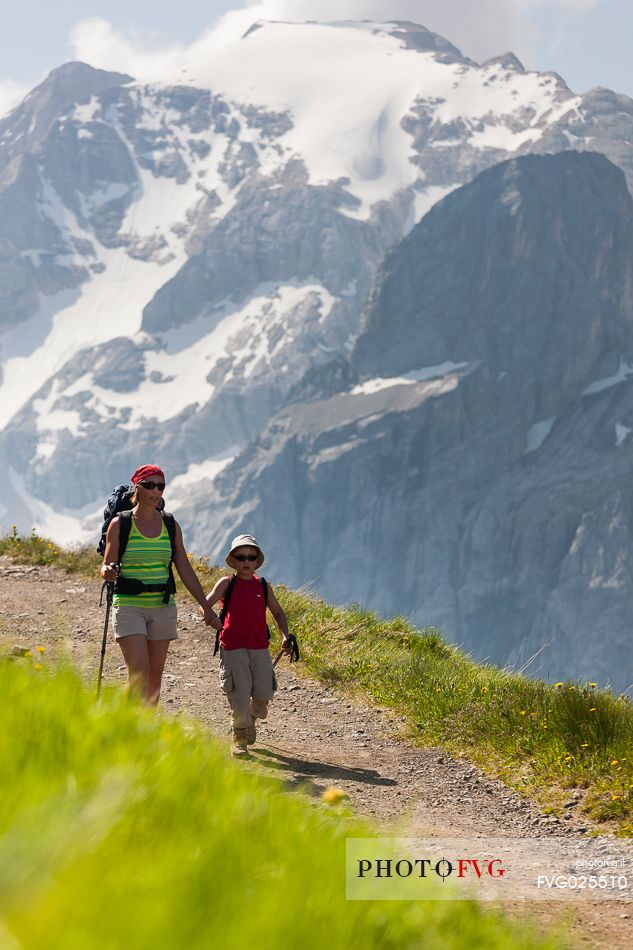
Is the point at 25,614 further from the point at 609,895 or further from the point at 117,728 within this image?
the point at 117,728

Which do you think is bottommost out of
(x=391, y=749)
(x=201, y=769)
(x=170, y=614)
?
(x=201, y=769)

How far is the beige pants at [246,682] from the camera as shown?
8.90m

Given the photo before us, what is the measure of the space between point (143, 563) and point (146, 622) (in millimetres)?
492

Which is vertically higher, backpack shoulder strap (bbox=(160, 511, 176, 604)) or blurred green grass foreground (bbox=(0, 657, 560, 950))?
backpack shoulder strap (bbox=(160, 511, 176, 604))

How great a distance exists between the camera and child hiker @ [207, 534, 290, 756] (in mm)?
8945

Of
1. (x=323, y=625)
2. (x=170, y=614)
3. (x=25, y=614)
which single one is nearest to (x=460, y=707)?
(x=170, y=614)

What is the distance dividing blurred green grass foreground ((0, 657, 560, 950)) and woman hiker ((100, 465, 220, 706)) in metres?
5.96

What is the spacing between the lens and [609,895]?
207 inches

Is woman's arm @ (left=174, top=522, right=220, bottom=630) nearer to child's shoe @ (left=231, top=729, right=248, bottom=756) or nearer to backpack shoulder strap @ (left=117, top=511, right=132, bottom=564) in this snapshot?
backpack shoulder strap @ (left=117, top=511, right=132, bottom=564)

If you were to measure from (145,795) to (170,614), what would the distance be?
689 cm

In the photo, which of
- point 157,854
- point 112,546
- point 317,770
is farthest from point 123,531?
point 157,854

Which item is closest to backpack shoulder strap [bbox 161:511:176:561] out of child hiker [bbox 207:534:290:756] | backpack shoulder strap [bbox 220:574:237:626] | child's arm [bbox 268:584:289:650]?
child hiker [bbox 207:534:290:756]

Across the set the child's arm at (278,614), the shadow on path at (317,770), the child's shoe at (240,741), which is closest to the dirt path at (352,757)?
the shadow on path at (317,770)

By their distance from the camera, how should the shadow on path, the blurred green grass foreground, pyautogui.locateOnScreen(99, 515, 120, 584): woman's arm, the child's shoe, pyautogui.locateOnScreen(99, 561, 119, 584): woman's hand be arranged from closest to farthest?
the blurred green grass foreground < pyautogui.locateOnScreen(99, 561, 119, 584): woman's hand < pyautogui.locateOnScreen(99, 515, 120, 584): woman's arm < the shadow on path < the child's shoe
